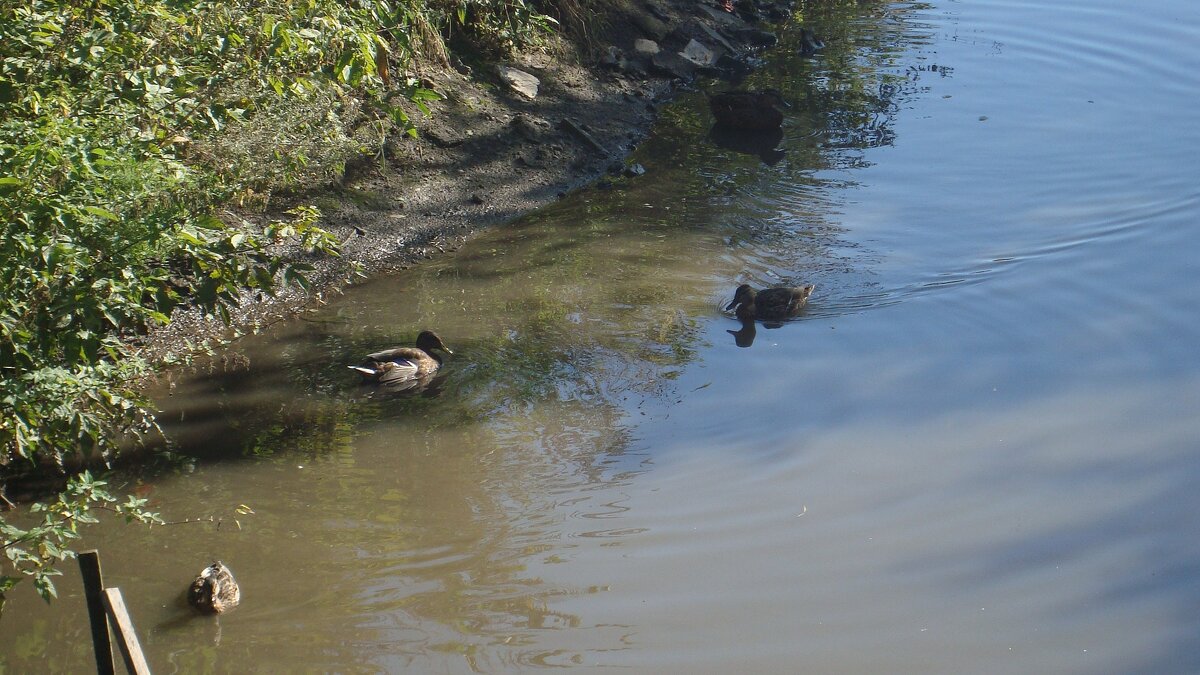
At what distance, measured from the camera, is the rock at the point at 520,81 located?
12781mm

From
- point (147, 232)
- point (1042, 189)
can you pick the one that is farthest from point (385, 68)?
point (1042, 189)

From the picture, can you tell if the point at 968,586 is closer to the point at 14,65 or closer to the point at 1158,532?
the point at 1158,532

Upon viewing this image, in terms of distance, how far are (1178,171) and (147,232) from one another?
10.0m

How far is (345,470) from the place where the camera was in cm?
678

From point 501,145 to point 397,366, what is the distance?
4.71 meters

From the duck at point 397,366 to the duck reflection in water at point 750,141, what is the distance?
19.9 ft

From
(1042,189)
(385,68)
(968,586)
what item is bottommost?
(968,586)

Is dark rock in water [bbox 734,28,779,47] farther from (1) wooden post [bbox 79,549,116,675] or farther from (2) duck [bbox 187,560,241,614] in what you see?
(1) wooden post [bbox 79,549,116,675]

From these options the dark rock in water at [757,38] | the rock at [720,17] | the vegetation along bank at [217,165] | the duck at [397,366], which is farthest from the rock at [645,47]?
the duck at [397,366]

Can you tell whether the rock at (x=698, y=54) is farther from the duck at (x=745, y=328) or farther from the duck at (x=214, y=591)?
the duck at (x=214, y=591)

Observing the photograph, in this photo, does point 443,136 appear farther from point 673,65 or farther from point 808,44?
point 808,44

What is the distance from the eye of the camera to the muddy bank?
32.6ft

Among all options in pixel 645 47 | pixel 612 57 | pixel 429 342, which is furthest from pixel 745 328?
pixel 645 47

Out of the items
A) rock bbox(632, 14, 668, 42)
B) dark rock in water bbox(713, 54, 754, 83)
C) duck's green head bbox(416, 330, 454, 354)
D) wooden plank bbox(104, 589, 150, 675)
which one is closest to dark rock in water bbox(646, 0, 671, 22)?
rock bbox(632, 14, 668, 42)
